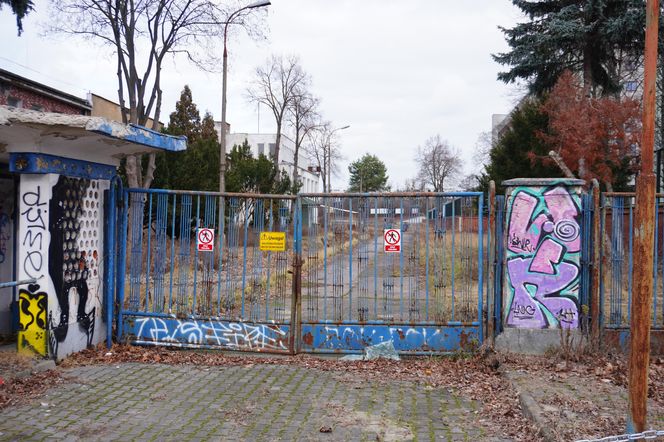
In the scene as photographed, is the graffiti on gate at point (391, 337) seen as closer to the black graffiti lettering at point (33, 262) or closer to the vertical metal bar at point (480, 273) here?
the vertical metal bar at point (480, 273)

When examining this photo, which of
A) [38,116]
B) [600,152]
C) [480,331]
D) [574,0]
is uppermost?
[574,0]

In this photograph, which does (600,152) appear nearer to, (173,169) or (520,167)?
(520,167)

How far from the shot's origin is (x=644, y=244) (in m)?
4.37

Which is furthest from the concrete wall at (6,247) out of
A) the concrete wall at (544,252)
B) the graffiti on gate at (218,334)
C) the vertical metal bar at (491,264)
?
the concrete wall at (544,252)

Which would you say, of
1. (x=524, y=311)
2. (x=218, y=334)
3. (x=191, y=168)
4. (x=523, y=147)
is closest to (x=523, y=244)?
(x=524, y=311)

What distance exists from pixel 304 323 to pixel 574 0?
21.2m

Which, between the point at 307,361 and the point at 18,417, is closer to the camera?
the point at 18,417

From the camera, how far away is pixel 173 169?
22562 mm

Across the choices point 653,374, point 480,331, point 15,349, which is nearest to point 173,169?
point 15,349

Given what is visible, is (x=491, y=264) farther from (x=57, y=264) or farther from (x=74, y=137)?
(x=57, y=264)

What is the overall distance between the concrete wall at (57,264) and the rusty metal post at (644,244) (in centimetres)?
665

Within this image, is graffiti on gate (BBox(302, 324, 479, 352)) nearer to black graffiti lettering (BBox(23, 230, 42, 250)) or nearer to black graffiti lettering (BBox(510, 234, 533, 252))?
black graffiti lettering (BBox(510, 234, 533, 252))

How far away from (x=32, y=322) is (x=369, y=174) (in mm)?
80936

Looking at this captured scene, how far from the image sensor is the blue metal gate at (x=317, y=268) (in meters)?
7.77
